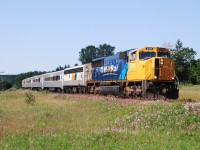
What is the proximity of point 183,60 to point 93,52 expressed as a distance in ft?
206

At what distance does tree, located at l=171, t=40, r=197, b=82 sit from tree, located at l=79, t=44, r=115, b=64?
168ft

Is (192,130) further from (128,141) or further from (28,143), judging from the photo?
(28,143)

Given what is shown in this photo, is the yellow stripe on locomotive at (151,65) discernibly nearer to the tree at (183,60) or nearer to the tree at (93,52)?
the tree at (183,60)

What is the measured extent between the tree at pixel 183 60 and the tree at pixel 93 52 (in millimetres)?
51301

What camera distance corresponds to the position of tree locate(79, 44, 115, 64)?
589 feet

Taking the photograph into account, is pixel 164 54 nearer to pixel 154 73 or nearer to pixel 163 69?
pixel 163 69

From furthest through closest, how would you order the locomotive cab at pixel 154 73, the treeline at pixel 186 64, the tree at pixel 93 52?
the tree at pixel 93 52, the treeline at pixel 186 64, the locomotive cab at pixel 154 73

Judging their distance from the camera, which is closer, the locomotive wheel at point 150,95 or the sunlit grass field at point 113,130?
the sunlit grass field at point 113,130

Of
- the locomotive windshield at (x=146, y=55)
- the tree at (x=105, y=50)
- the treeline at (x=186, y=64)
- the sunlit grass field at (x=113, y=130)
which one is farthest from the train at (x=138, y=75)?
the tree at (x=105, y=50)

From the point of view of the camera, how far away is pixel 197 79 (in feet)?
344

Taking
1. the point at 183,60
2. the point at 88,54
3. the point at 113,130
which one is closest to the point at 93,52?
the point at 88,54

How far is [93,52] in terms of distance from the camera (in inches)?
7096

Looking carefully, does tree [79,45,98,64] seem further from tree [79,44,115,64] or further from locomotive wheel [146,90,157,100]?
locomotive wheel [146,90,157,100]

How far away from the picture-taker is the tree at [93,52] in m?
180
